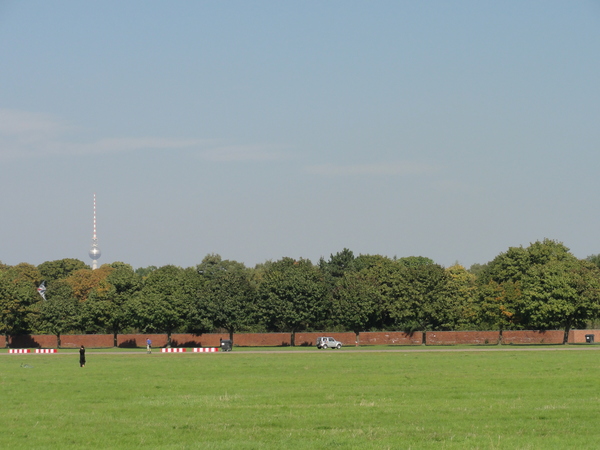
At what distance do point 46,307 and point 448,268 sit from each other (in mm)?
78391

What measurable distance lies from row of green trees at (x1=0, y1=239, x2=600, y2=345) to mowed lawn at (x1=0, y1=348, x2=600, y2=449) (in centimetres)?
5380

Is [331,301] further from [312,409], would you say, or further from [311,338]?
[312,409]

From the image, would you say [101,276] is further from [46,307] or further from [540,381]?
[540,381]

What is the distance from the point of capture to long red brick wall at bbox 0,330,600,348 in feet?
341

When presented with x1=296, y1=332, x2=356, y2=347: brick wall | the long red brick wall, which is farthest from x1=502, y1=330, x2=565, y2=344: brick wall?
x1=296, y1=332, x2=356, y2=347: brick wall

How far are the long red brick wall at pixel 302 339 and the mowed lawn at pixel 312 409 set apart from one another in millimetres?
58417

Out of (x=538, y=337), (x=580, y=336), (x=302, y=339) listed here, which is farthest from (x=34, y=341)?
(x=580, y=336)

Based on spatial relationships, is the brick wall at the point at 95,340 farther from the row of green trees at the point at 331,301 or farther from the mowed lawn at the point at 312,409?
the mowed lawn at the point at 312,409

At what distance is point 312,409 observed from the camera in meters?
28.6

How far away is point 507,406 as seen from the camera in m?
28.4

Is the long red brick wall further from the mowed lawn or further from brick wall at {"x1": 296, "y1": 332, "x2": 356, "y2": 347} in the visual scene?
the mowed lawn

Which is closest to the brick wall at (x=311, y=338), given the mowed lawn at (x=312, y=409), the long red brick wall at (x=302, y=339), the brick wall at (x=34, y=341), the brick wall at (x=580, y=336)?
the long red brick wall at (x=302, y=339)

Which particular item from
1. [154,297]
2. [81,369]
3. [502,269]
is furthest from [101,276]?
[81,369]

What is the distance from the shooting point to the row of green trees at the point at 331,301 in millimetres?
98812
